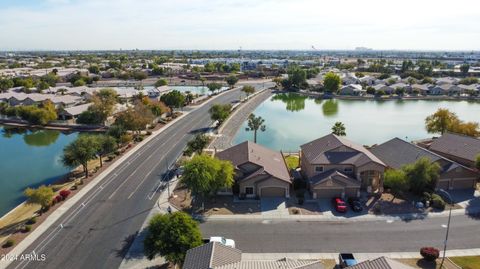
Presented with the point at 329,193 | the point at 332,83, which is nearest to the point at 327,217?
the point at 329,193

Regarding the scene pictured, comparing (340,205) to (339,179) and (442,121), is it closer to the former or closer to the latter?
(339,179)

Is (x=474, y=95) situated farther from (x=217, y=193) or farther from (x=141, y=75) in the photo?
(x=141, y=75)

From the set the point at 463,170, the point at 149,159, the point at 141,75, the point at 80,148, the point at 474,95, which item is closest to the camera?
the point at 463,170

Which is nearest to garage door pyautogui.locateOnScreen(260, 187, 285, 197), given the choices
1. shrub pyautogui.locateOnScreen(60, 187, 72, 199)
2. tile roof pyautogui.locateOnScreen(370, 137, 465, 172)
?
tile roof pyautogui.locateOnScreen(370, 137, 465, 172)

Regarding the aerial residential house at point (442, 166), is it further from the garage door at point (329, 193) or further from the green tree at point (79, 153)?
the green tree at point (79, 153)

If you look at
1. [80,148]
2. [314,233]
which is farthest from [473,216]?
[80,148]

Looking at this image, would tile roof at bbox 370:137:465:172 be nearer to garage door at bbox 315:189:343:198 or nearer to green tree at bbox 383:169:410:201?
green tree at bbox 383:169:410:201
